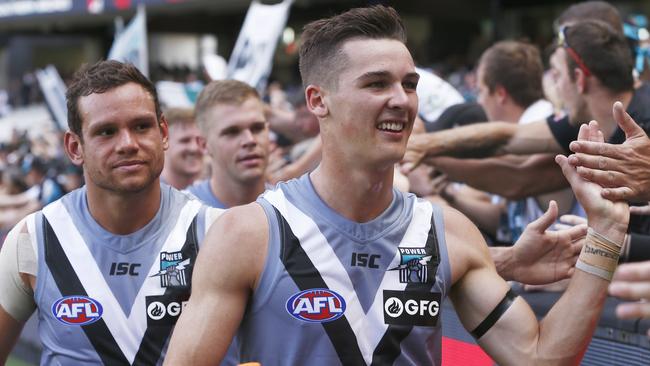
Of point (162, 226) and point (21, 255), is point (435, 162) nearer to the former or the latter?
point (162, 226)

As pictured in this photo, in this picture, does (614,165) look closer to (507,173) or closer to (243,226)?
(243,226)

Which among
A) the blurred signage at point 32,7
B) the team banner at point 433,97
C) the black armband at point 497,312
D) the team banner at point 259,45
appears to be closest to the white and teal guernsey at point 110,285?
the black armband at point 497,312

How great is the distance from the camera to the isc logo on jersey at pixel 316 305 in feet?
9.66

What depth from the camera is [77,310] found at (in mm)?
3602

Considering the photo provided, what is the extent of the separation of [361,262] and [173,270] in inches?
36.0

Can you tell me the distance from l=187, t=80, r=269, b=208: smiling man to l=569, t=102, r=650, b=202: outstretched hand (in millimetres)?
3000

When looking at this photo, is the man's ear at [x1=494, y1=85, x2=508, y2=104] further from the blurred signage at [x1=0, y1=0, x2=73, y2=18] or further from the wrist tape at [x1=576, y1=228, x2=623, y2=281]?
the blurred signage at [x1=0, y1=0, x2=73, y2=18]

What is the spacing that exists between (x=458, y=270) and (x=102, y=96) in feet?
5.38

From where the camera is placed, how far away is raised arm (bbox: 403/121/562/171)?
543cm

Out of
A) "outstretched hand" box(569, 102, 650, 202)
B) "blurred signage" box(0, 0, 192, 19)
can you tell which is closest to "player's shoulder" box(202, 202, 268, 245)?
"outstretched hand" box(569, 102, 650, 202)

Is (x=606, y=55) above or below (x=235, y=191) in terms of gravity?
above

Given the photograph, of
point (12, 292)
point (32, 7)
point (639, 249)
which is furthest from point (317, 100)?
point (32, 7)

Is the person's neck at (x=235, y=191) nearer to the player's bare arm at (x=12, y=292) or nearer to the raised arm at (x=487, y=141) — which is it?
the raised arm at (x=487, y=141)

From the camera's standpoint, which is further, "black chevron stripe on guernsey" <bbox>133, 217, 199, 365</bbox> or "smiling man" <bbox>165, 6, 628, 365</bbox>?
"black chevron stripe on guernsey" <bbox>133, 217, 199, 365</bbox>
